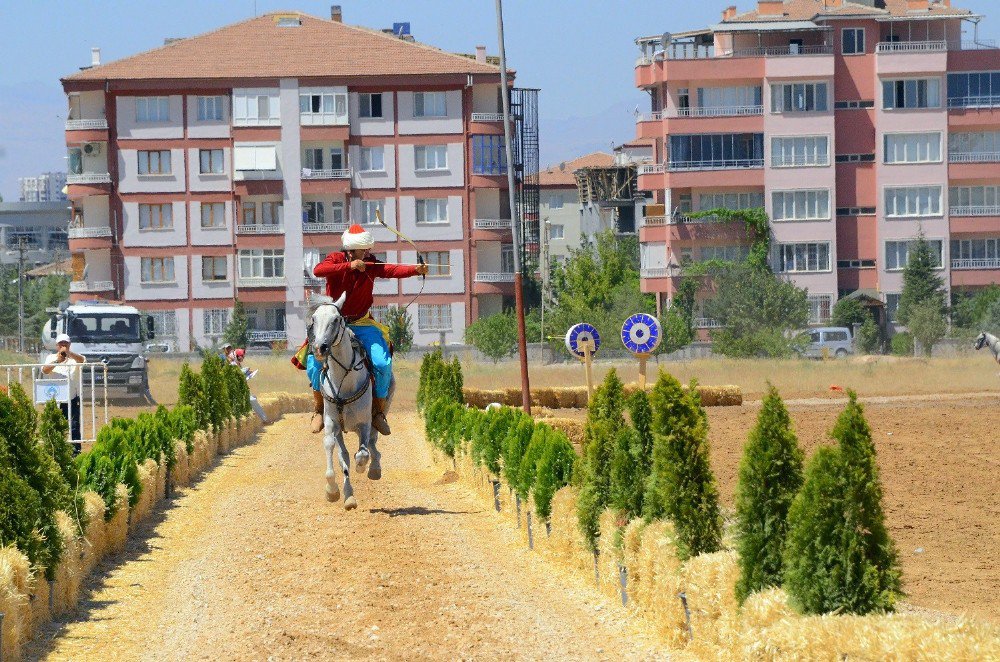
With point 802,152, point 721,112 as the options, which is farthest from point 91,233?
point 802,152

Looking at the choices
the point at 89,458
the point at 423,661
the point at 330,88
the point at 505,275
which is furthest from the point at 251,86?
the point at 423,661

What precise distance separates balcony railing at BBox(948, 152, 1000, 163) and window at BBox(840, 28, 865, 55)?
726cm

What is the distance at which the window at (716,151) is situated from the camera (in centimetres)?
8062

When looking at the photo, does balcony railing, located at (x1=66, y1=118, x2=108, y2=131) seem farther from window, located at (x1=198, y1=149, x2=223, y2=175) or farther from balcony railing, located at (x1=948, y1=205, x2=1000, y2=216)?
balcony railing, located at (x1=948, y1=205, x2=1000, y2=216)

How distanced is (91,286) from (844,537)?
7914cm

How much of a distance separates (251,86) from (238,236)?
7999 mm

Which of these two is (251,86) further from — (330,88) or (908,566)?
(908,566)

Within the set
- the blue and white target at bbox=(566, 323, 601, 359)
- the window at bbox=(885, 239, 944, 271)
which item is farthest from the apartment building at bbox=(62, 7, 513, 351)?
the blue and white target at bbox=(566, 323, 601, 359)

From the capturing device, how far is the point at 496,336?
7650cm

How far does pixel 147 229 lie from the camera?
84.2 meters

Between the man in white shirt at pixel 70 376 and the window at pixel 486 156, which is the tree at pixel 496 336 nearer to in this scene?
the window at pixel 486 156

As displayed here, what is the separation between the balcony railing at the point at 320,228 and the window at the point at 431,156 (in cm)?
527

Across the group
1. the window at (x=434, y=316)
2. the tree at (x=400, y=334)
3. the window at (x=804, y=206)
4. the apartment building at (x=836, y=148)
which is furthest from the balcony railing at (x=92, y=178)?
the window at (x=804, y=206)

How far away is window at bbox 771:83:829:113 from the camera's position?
3172 inches
